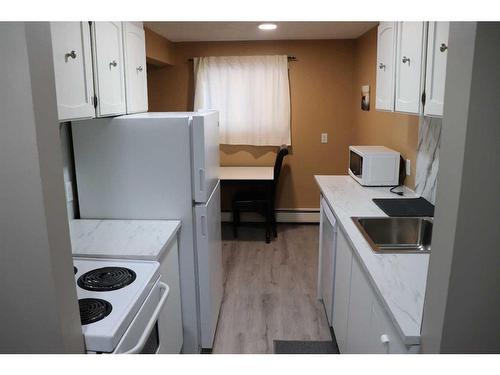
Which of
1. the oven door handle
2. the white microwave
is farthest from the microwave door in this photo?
the oven door handle

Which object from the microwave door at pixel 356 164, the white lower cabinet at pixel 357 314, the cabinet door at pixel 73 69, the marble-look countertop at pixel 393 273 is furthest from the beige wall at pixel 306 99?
the cabinet door at pixel 73 69

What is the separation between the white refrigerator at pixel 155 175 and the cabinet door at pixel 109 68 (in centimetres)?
15

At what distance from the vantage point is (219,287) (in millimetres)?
2916

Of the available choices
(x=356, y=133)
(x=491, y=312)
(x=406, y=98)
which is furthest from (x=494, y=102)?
(x=356, y=133)

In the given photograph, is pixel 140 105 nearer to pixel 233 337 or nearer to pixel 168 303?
pixel 168 303

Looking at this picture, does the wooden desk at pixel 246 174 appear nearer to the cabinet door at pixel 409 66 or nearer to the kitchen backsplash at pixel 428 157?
the kitchen backsplash at pixel 428 157

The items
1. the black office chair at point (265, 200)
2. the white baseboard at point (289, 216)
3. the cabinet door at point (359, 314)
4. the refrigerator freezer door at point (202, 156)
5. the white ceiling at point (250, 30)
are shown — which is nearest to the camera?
the cabinet door at point (359, 314)

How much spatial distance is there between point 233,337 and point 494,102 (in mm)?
2352

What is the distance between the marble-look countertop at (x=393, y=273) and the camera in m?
1.25

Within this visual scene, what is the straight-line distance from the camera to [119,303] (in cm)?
145

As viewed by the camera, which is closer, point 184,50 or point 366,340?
point 366,340

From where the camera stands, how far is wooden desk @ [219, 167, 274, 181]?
431 cm

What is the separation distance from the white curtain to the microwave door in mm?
1565

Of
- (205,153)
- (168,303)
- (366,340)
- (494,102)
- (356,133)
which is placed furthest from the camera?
(356,133)
